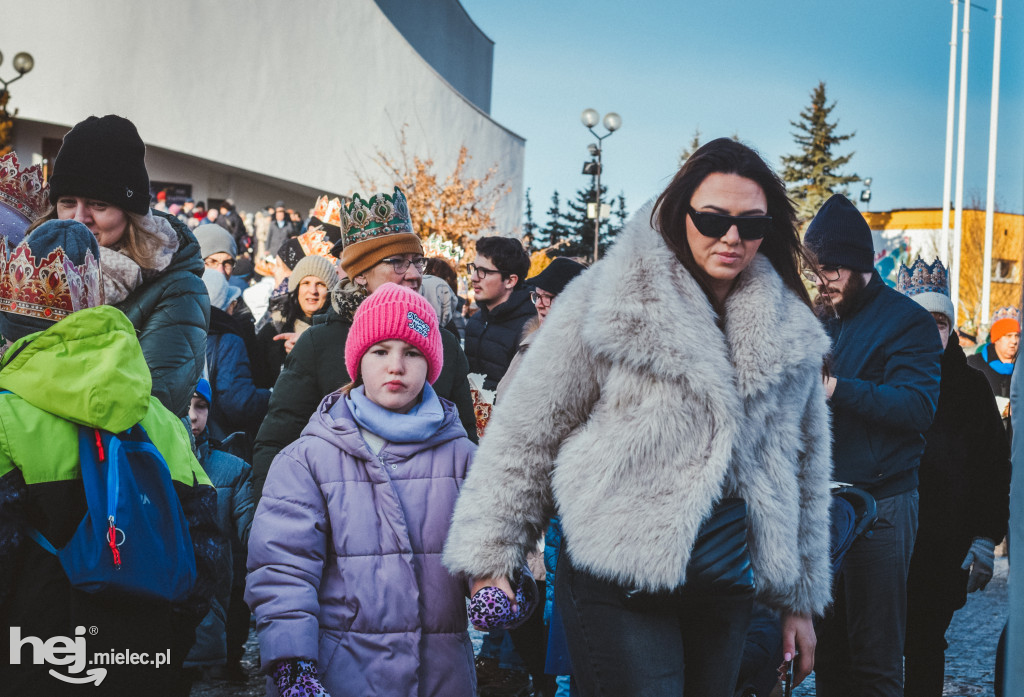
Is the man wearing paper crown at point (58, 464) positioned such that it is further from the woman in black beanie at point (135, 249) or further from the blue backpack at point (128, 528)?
the woman in black beanie at point (135, 249)

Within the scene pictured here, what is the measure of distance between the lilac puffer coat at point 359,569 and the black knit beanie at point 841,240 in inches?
77.8

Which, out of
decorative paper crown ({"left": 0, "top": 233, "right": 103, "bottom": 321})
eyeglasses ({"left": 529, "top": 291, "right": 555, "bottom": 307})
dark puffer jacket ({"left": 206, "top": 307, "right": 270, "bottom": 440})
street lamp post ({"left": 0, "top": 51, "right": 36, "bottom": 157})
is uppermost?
street lamp post ({"left": 0, "top": 51, "right": 36, "bottom": 157})

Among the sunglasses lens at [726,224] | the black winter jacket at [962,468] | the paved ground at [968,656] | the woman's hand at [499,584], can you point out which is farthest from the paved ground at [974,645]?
the sunglasses lens at [726,224]

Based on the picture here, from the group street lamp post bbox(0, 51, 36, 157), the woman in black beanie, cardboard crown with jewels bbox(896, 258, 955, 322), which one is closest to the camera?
the woman in black beanie

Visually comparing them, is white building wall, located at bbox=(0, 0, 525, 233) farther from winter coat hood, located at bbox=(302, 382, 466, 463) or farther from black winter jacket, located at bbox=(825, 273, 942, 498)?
winter coat hood, located at bbox=(302, 382, 466, 463)

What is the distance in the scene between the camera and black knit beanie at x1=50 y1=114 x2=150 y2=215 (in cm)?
373

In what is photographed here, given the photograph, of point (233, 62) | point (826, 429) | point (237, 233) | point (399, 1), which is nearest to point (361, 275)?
point (826, 429)

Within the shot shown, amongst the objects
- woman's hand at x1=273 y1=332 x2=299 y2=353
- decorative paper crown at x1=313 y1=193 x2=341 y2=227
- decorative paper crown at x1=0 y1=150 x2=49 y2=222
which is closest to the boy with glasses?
woman's hand at x1=273 y1=332 x2=299 y2=353

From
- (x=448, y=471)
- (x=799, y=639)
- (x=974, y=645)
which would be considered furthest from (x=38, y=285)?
(x=974, y=645)

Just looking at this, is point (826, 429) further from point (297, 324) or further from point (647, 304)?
point (297, 324)

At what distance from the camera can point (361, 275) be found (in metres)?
4.49

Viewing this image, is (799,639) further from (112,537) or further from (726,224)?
(112,537)

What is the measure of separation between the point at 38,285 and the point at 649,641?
183 centimetres

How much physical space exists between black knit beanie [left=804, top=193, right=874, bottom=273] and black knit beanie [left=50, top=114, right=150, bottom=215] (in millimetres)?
2564
